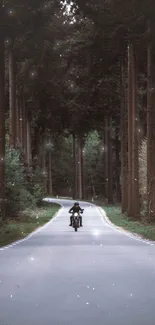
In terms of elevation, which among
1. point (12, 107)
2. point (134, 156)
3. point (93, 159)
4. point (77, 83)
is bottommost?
point (134, 156)

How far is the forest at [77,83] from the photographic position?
34062 millimetres

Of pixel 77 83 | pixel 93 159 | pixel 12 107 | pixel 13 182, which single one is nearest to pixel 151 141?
pixel 13 182

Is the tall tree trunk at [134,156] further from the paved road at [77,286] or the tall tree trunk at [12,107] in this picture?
the paved road at [77,286]

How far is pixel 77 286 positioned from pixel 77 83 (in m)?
44.8

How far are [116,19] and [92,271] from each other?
25.2 m

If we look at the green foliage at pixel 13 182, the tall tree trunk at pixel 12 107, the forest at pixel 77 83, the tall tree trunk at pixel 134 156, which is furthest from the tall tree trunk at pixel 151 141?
the tall tree trunk at pixel 12 107

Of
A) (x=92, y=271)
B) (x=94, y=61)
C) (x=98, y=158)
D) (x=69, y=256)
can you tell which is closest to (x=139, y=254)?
(x=69, y=256)

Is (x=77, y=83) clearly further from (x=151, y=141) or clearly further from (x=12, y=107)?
(x=151, y=141)

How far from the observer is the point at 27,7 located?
31359mm

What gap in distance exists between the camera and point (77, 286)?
12.3m

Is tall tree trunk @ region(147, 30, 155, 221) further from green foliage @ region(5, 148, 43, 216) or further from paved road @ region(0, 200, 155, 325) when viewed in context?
paved road @ region(0, 200, 155, 325)

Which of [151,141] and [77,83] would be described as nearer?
[151,141]

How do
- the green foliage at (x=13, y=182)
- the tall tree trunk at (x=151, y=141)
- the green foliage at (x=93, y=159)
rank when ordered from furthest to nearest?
the green foliage at (x=93, y=159) < the green foliage at (x=13, y=182) < the tall tree trunk at (x=151, y=141)

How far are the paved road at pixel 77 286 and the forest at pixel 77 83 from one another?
604 inches
